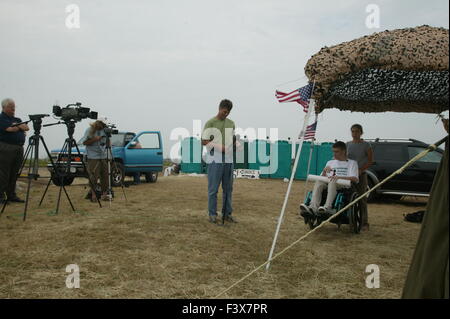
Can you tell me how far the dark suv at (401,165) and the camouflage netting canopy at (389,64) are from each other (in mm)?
5008

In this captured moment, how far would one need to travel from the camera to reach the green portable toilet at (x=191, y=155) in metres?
20.4

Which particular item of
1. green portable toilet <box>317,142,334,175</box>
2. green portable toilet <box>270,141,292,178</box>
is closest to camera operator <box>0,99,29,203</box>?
green portable toilet <box>270,141,292,178</box>

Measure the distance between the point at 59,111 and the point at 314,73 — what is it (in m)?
4.65

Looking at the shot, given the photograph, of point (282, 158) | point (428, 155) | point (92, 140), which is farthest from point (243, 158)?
point (92, 140)

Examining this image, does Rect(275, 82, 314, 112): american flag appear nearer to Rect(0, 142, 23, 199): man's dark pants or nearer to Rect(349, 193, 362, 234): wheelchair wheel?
Rect(349, 193, 362, 234): wheelchair wheel

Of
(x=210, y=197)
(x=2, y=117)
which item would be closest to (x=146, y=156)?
(x=2, y=117)

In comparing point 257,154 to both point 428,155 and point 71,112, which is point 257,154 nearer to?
point 428,155

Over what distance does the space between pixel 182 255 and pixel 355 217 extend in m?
3.10

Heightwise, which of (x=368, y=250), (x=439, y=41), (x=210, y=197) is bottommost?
(x=368, y=250)

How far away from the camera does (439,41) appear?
389cm

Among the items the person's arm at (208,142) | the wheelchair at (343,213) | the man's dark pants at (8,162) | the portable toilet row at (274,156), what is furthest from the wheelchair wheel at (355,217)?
the portable toilet row at (274,156)
